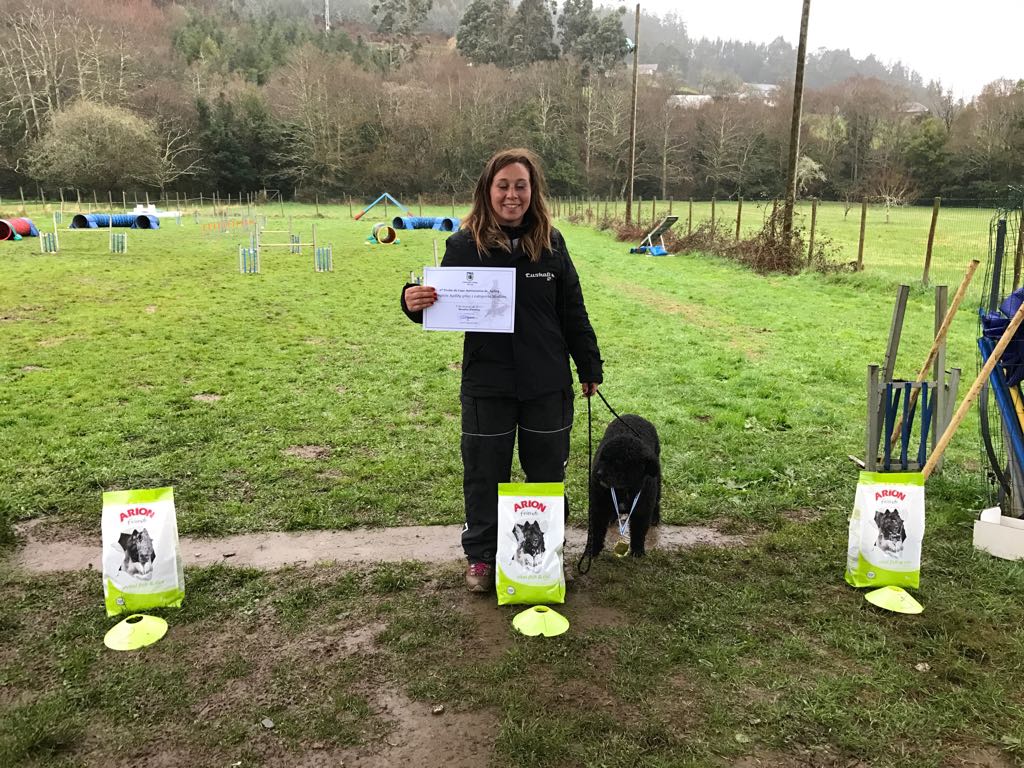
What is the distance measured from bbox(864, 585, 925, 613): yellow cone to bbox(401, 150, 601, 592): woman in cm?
156

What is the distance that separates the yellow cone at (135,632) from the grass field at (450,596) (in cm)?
5

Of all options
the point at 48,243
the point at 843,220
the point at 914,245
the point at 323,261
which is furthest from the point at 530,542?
the point at 843,220

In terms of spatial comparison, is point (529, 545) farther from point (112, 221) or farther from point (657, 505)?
Answer: point (112, 221)

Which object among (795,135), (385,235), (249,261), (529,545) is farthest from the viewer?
(385,235)

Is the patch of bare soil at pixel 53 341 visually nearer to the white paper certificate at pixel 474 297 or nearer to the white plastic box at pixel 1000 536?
the white paper certificate at pixel 474 297

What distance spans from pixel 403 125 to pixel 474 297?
58338 millimetres

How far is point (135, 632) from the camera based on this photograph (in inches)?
109

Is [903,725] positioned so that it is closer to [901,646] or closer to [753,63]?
[901,646]

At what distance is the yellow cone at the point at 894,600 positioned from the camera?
296cm

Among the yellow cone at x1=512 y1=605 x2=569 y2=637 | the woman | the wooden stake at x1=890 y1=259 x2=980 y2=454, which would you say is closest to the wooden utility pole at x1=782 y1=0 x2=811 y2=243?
the wooden stake at x1=890 y1=259 x2=980 y2=454

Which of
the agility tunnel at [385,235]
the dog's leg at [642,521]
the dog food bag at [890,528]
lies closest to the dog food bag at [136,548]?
the dog's leg at [642,521]

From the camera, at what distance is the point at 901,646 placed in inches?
107

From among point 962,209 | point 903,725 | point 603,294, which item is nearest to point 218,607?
point 903,725

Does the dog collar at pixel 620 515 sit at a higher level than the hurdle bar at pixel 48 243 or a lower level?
lower
